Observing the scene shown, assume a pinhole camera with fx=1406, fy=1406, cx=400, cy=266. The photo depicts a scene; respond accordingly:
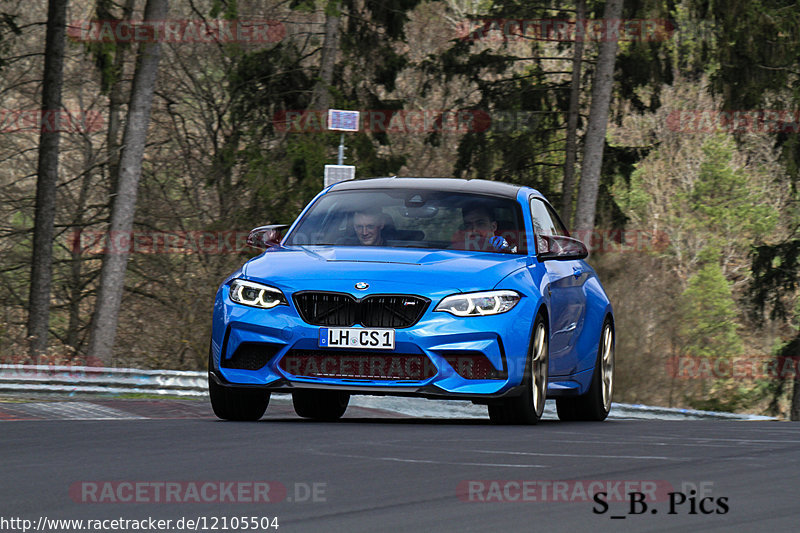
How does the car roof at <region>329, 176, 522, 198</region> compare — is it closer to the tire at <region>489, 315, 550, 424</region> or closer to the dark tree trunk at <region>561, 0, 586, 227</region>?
the tire at <region>489, 315, 550, 424</region>

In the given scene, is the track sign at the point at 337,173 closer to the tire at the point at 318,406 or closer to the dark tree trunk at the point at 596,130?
the tire at the point at 318,406

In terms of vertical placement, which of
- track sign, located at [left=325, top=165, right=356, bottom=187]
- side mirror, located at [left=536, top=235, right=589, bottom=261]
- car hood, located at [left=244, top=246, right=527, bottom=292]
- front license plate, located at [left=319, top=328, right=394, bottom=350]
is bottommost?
front license plate, located at [left=319, top=328, right=394, bottom=350]

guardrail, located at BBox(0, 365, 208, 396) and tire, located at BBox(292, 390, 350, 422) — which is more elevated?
tire, located at BBox(292, 390, 350, 422)

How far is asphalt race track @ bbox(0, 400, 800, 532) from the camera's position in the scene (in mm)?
5387

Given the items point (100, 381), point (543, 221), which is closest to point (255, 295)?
point (543, 221)

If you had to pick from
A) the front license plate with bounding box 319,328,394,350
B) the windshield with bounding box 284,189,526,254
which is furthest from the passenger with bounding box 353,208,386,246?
the front license plate with bounding box 319,328,394,350

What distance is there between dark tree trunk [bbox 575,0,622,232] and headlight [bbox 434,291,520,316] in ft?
56.7

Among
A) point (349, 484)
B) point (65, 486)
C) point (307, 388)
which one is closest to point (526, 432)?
point (307, 388)

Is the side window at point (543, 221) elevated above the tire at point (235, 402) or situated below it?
above

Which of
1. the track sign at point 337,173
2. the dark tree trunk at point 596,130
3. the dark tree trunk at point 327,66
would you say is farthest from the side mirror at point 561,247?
the dark tree trunk at point 327,66

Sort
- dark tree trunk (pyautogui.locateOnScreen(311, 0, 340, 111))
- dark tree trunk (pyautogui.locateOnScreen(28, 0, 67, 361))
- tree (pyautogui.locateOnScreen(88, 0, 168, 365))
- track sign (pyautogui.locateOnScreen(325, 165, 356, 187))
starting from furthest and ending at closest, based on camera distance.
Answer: dark tree trunk (pyautogui.locateOnScreen(311, 0, 340, 111)) → dark tree trunk (pyautogui.locateOnScreen(28, 0, 67, 361)) → tree (pyautogui.locateOnScreen(88, 0, 168, 365)) → track sign (pyautogui.locateOnScreen(325, 165, 356, 187))

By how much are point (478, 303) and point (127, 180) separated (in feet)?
51.7

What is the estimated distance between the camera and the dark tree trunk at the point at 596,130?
26.4 meters

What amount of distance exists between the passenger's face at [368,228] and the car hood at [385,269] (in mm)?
322
